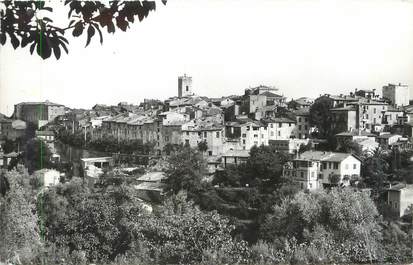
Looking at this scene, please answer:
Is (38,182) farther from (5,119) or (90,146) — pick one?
(90,146)

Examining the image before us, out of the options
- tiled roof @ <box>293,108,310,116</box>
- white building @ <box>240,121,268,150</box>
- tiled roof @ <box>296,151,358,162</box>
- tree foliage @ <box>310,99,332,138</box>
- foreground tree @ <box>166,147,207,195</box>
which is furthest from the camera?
tiled roof @ <box>293,108,310,116</box>

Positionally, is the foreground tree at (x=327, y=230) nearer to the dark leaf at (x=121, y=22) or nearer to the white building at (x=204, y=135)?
the dark leaf at (x=121, y=22)

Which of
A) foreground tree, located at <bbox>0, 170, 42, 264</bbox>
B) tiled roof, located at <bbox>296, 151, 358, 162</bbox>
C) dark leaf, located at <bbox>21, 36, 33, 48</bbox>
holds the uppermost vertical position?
dark leaf, located at <bbox>21, 36, 33, 48</bbox>

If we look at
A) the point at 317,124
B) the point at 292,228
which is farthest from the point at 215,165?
the point at 292,228

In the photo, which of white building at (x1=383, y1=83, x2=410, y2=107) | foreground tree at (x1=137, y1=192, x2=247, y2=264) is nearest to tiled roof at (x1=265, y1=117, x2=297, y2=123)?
white building at (x1=383, y1=83, x2=410, y2=107)

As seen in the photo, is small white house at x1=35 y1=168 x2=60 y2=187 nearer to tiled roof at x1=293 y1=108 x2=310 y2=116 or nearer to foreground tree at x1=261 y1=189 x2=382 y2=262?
foreground tree at x1=261 y1=189 x2=382 y2=262

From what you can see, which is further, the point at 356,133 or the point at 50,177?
the point at 356,133

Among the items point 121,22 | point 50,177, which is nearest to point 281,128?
point 50,177

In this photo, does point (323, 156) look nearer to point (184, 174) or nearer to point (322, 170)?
point (322, 170)
